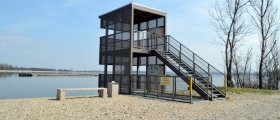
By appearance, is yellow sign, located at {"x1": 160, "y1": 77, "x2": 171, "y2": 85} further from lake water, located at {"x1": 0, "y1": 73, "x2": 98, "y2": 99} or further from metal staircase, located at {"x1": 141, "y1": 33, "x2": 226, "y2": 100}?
lake water, located at {"x1": 0, "y1": 73, "x2": 98, "y2": 99}

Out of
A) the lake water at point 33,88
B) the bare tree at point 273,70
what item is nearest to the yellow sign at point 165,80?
the lake water at point 33,88

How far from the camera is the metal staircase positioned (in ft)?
52.6

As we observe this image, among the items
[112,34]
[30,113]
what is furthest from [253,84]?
[30,113]

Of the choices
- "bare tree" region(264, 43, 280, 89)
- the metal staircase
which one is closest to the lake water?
the metal staircase

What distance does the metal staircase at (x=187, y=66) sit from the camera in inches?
632

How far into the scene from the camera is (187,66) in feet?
58.8

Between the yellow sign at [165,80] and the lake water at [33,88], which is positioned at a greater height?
the yellow sign at [165,80]

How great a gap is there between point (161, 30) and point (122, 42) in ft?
10.6

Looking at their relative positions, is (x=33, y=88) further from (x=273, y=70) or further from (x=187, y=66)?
(x=273, y=70)

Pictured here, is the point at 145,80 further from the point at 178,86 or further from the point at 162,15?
the point at 162,15

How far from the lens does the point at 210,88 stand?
1631 centimetres

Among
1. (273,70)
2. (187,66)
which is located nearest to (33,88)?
(187,66)

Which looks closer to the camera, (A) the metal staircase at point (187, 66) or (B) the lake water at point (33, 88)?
(A) the metal staircase at point (187, 66)

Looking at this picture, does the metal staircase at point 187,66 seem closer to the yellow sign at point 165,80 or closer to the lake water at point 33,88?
the yellow sign at point 165,80
